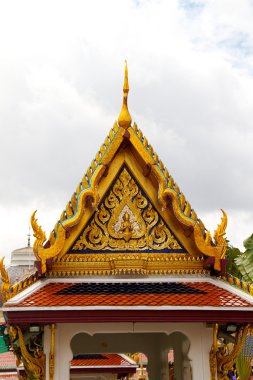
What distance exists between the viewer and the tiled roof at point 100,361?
1377 cm

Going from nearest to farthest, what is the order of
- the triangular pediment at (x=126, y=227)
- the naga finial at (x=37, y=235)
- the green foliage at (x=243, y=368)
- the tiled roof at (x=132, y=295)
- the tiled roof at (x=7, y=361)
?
1. the tiled roof at (x=132, y=295)
2. the naga finial at (x=37, y=235)
3. the triangular pediment at (x=126, y=227)
4. the green foliage at (x=243, y=368)
5. the tiled roof at (x=7, y=361)

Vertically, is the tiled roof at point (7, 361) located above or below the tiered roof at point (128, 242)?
below

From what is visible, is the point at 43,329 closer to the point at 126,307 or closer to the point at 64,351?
the point at 64,351

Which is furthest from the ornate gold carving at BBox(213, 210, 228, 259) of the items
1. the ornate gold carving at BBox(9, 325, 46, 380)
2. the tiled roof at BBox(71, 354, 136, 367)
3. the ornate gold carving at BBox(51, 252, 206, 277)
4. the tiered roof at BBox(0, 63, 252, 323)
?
the tiled roof at BBox(71, 354, 136, 367)

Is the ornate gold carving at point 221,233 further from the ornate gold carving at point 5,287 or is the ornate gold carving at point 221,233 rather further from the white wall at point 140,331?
the ornate gold carving at point 5,287

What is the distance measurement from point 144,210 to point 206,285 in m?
1.33

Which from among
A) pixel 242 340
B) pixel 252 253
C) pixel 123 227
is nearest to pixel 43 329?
pixel 123 227

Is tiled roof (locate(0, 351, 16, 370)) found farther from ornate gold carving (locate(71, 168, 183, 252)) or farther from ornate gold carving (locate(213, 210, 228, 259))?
ornate gold carving (locate(213, 210, 228, 259))

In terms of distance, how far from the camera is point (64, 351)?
649cm

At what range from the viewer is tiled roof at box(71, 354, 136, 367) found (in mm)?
13773

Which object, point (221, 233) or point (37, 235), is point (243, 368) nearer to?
point (221, 233)

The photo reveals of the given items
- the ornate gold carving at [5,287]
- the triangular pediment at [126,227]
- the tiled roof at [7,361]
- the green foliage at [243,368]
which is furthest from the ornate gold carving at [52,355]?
the tiled roof at [7,361]

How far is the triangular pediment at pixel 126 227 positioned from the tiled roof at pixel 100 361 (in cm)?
732

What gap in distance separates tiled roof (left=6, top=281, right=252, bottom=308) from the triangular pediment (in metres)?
0.50
